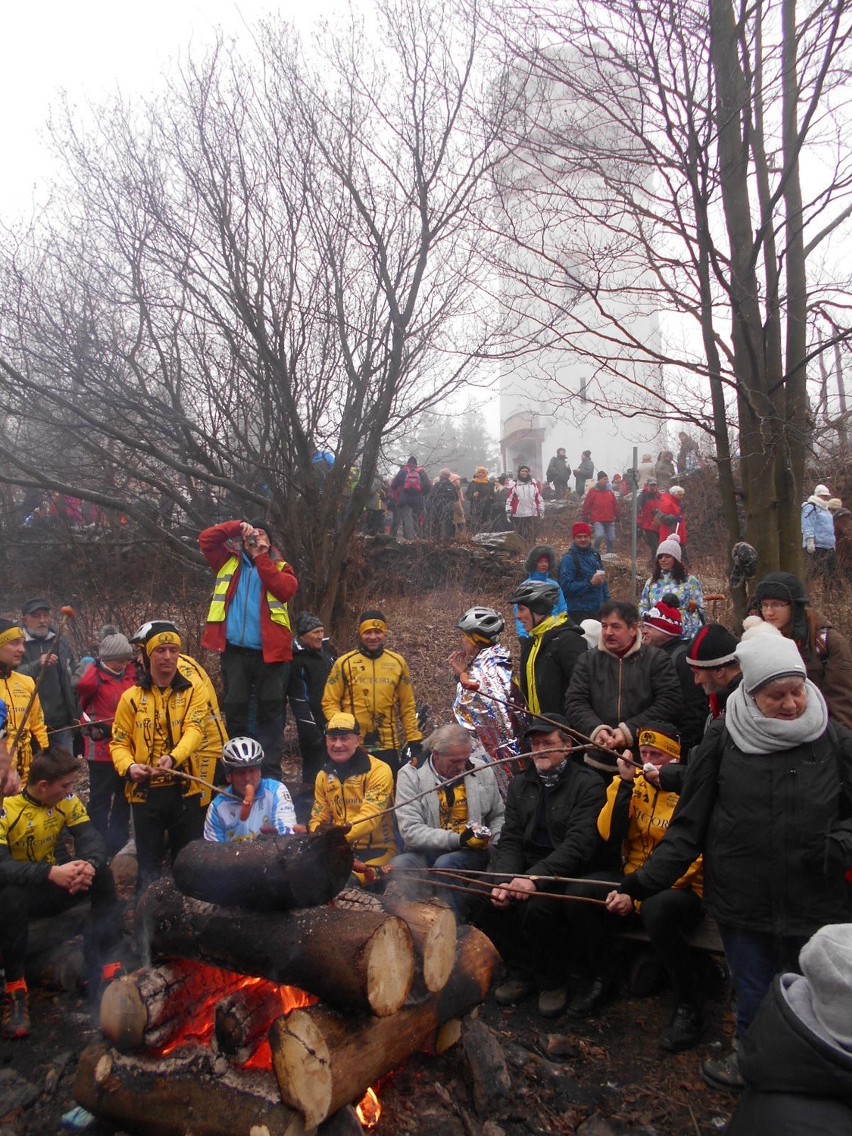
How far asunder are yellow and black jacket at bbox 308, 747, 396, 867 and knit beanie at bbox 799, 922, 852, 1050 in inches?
149

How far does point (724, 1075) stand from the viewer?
3.79 m

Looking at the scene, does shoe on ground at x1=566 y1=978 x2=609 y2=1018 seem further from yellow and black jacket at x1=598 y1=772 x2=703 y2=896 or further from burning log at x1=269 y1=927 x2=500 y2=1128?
burning log at x1=269 y1=927 x2=500 y2=1128

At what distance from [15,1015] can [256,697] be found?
2.81 m

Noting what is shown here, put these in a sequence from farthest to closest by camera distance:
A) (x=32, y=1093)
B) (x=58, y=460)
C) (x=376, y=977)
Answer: (x=58, y=460), (x=32, y=1093), (x=376, y=977)

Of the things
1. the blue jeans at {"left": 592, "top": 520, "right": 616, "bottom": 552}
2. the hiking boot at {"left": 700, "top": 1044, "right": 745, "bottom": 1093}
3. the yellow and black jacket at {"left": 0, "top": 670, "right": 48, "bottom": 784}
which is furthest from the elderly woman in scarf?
the blue jeans at {"left": 592, "top": 520, "right": 616, "bottom": 552}

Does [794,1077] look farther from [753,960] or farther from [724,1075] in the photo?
[724,1075]

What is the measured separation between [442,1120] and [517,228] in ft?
19.2

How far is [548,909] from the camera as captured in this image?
4.61 metres

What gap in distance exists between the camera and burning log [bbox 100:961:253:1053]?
3.52 metres

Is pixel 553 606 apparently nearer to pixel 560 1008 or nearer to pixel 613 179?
pixel 560 1008

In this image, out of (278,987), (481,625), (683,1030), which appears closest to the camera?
(278,987)

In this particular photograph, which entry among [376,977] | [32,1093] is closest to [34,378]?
[32,1093]

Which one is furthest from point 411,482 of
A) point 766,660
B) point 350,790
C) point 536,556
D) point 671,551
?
point 766,660

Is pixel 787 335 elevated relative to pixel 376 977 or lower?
elevated
